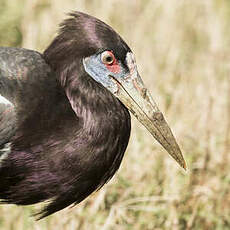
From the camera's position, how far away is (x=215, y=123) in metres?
5.52

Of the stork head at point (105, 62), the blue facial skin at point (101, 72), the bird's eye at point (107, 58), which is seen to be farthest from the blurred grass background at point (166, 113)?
the bird's eye at point (107, 58)

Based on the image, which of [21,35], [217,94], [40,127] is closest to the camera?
[40,127]

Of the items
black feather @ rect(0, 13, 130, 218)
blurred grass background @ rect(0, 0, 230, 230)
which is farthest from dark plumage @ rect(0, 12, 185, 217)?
blurred grass background @ rect(0, 0, 230, 230)

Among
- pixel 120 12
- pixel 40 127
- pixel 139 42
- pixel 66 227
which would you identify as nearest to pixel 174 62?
pixel 139 42

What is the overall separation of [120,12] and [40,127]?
3.47 m

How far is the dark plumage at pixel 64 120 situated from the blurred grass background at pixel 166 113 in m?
0.60

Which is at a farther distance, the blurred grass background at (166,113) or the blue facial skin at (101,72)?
the blurred grass background at (166,113)

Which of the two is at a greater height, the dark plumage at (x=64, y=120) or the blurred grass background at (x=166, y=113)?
the dark plumage at (x=64, y=120)

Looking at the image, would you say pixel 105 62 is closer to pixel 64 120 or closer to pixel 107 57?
pixel 107 57

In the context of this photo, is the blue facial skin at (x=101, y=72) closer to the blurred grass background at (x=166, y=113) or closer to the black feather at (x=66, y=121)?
the black feather at (x=66, y=121)

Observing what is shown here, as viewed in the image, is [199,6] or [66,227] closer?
[66,227]

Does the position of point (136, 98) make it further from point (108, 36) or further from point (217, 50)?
point (217, 50)

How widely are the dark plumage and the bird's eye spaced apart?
2cm

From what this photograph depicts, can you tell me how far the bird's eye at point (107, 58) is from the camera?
3.90 metres
